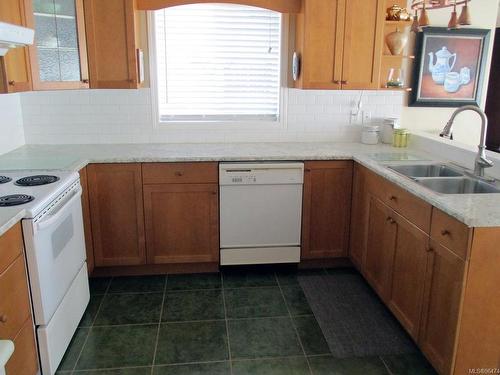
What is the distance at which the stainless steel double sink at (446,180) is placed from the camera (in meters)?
2.60

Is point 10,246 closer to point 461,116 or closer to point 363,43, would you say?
point 363,43

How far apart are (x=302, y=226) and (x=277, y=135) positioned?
876 mm

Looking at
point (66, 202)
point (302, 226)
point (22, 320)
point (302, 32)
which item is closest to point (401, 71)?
point (302, 32)

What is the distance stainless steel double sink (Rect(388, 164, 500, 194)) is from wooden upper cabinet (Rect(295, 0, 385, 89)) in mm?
834

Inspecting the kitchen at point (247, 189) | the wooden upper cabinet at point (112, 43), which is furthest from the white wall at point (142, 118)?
the wooden upper cabinet at point (112, 43)

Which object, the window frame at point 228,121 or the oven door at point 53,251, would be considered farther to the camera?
the window frame at point 228,121

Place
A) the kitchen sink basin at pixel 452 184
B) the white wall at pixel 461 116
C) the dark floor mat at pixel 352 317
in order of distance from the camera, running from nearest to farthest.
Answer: the dark floor mat at pixel 352 317, the kitchen sink basin at pixel 452 184, the white wall at pixel 461 116

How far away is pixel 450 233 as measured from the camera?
6.75 ft

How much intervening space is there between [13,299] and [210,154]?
1710 mm

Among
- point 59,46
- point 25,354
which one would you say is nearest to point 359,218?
point 25,354

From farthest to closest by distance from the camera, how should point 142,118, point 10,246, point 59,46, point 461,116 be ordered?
point 461,116 < point 142,118 < point 59,46 < point 10,246

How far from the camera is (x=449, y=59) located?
13.1 ft

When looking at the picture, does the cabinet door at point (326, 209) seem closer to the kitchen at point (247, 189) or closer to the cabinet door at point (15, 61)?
the kitchen at point (247, 189)

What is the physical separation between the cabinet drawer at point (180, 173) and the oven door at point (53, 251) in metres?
0.60
